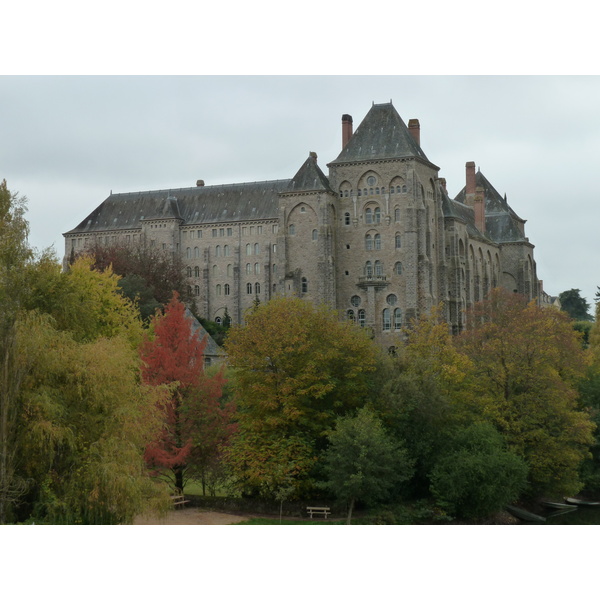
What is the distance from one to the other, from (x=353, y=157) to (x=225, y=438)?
169 ft

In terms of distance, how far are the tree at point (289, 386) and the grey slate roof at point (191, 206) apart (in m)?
63.8

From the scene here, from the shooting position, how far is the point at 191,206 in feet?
344

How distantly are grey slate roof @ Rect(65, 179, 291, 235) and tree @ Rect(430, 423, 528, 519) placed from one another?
66.3m

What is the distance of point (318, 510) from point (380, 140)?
53.9 metres

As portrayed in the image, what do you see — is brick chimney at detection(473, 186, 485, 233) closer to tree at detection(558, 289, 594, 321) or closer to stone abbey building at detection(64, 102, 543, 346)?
stone abbey building at detection(64, 102, 543, 346)

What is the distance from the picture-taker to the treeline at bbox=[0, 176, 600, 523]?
22531 mm

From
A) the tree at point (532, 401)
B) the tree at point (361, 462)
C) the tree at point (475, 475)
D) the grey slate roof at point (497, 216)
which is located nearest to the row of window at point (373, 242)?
the grey slate roof at point (497, 216)

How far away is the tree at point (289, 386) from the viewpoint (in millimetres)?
34125

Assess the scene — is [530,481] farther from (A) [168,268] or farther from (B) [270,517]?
(A) [168,268]

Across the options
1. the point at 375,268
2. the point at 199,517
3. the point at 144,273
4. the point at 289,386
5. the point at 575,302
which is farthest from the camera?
the point at 575,302

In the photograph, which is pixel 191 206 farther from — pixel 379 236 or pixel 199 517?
pixel 199 517

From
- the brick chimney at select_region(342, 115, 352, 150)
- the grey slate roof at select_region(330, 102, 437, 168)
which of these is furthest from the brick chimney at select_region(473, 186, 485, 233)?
the brick chimney at select_region(342, 115, 352, 150)

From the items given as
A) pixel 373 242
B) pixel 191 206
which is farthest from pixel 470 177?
pixel 191 206

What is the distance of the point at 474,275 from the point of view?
93.9 metres
